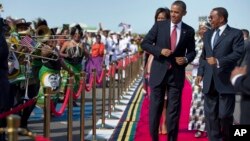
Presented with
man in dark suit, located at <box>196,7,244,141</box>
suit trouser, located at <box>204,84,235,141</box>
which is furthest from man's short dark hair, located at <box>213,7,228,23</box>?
suit trouser, located at <box>204,84,235,141</box>

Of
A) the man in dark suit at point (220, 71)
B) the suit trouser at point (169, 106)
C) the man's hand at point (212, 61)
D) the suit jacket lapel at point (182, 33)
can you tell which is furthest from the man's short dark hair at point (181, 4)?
the suit trouser at point (169, 106)

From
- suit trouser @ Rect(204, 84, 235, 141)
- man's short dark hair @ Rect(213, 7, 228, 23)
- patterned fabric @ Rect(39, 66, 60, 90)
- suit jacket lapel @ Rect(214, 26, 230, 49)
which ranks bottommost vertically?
suit trouser @ Rect(204, 84, 235, 141)

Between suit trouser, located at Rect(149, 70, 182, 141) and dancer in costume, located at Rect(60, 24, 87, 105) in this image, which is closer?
suit trouser, located at Rect(149, 70, 182, 141)

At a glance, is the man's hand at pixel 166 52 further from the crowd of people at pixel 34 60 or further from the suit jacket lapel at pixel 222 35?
the crowd of people at pixel 34 60

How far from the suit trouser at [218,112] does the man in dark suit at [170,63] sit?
0.40 metres

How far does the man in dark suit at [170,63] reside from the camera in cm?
775

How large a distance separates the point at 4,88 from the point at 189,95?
985 centimetres

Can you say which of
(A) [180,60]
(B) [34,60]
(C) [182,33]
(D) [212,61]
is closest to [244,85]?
(D) [212,61]

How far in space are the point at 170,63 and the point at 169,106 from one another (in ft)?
1.87

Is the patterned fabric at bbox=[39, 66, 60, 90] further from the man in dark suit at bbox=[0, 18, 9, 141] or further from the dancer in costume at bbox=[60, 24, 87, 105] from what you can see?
the man in dark suit at bbox=[0, 18, 9, 141]

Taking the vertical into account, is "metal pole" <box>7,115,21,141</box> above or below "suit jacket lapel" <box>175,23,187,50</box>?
below

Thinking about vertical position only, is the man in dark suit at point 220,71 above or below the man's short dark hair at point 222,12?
below

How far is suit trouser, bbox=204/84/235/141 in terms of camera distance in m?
7.64

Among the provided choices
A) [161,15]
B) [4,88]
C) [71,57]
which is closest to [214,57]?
[161,15]
